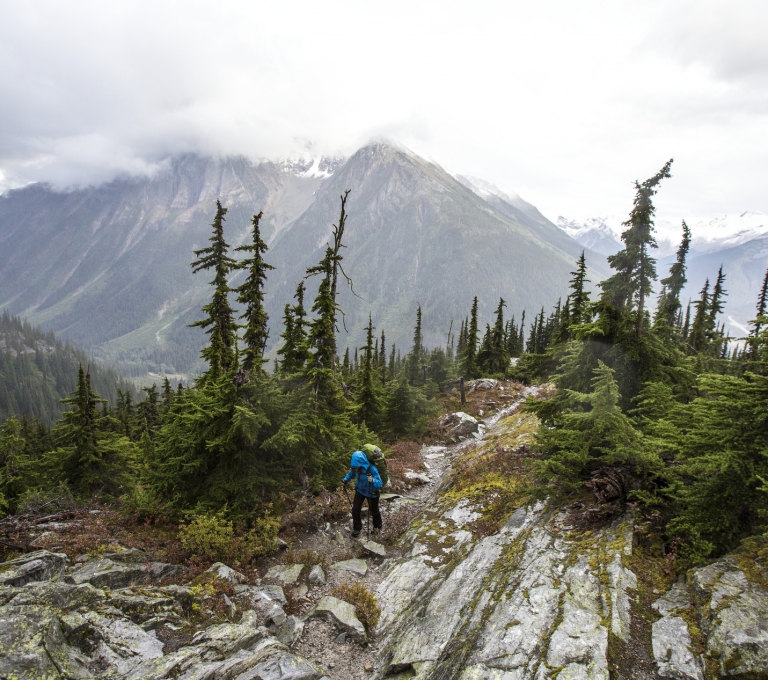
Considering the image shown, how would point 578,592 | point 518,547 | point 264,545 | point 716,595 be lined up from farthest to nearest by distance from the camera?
point 264,545, point 518,547, point 578,592, point 716,595

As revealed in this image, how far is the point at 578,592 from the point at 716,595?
5.91 feet

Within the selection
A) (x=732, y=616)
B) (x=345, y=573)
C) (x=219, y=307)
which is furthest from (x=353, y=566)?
(x=219, y=307)

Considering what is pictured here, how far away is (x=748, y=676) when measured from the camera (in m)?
4.15

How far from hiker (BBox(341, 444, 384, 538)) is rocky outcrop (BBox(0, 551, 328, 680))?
3968 mm

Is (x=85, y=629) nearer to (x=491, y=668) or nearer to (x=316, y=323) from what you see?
(x=491, y=668)

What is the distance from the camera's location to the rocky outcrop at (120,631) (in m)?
5.08

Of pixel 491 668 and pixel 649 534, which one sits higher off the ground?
pixel 649 534

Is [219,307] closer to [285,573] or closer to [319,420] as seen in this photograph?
[319,420]

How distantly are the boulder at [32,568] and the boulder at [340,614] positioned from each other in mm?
4830

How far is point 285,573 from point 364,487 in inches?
121

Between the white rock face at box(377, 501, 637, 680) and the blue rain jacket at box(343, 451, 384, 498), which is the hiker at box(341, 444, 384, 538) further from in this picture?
the white rock face at box(377, 501, 637, 680)

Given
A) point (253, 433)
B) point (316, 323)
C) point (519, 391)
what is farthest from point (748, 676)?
point (519, 391)

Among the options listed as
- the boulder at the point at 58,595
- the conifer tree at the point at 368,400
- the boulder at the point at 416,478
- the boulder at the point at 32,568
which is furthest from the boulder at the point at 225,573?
the conifer tree at the point at 368,400

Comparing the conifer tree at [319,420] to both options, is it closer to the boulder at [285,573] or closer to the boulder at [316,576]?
the boulder at [285,573]
